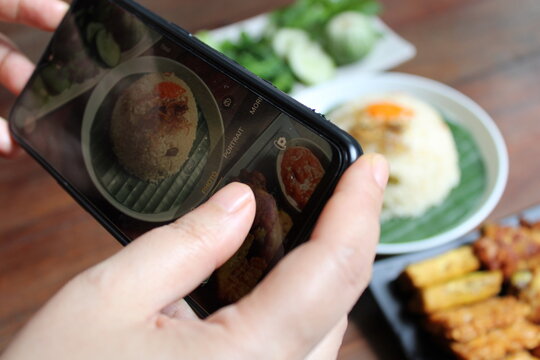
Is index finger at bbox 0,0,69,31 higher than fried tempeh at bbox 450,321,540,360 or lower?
higher

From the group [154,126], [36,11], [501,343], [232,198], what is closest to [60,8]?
[36,11]

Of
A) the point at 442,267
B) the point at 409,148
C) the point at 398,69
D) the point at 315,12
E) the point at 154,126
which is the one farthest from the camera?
the point at 315,12

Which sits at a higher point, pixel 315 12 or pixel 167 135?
pixel 167 135

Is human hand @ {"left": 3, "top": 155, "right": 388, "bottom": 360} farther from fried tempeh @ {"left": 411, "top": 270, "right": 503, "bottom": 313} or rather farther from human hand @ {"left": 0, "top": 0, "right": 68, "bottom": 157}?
human hand @ {"left": 0, "top": 0, "right": 68, "bottom": 157}

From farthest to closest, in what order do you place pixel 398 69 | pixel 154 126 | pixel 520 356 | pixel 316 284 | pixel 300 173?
1. pixel 398 69
2. pixel 520 356
3. pixel 154 126
4. pixel 300 173
5. pixel 316 284

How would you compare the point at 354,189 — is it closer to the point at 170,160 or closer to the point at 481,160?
the point at 170,160

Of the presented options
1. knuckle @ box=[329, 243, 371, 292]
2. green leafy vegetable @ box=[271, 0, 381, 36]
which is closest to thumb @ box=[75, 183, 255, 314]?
knuckle @ box=[329, 243, 371, 292]

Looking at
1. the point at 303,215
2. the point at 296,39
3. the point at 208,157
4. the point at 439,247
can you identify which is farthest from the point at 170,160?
the point at 296,39

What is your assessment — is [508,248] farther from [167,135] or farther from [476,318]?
[167,135]
